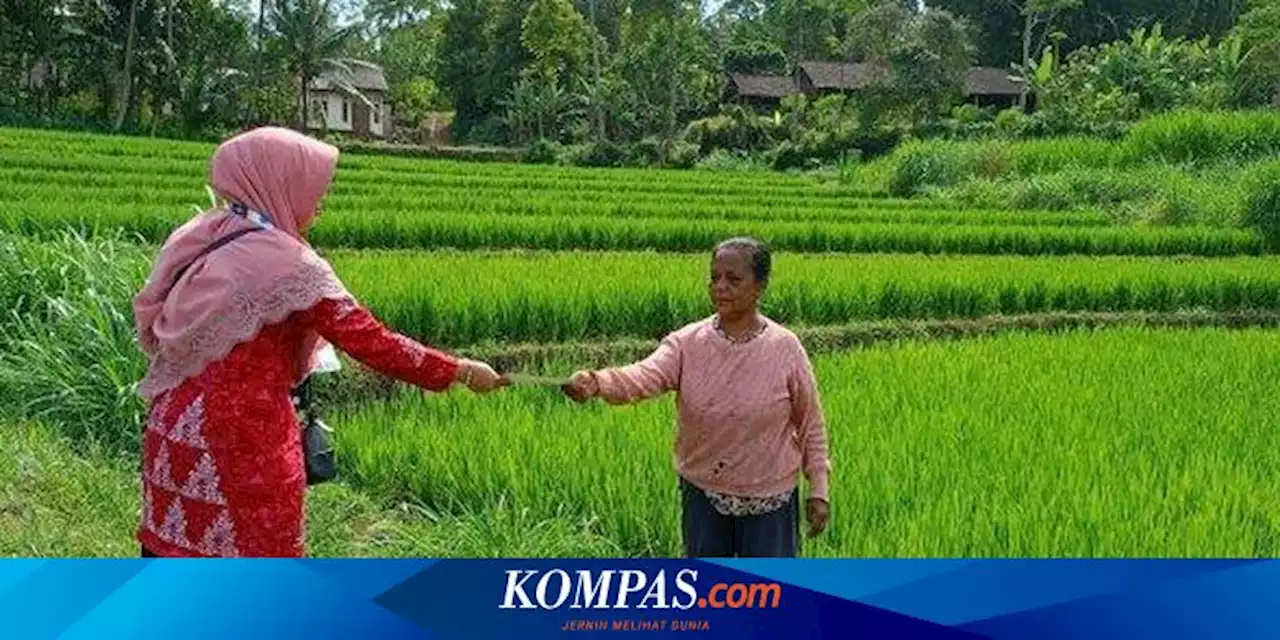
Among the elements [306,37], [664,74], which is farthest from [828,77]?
[306,37]

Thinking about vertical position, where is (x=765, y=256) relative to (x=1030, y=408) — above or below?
above

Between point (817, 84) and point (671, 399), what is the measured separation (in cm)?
3664

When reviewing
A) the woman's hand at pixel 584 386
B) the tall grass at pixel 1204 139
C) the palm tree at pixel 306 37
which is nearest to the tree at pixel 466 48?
A: the palm tree at pixel 306 37

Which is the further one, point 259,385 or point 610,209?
point 610,209

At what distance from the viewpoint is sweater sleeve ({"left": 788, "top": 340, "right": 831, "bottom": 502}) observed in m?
2.80

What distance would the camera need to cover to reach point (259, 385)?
2.53m

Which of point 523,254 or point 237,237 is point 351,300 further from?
point 523,254

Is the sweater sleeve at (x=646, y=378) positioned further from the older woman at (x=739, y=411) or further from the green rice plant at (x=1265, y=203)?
the green rice plant at (x=1265, y=203)

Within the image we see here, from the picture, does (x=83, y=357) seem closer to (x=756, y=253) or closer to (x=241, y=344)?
(x=241, y=344)

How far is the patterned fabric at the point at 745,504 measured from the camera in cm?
283

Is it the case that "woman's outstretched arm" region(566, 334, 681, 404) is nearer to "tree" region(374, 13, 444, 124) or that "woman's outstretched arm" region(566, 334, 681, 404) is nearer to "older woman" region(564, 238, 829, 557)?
"older woman" region(564, 238, 829, 557)

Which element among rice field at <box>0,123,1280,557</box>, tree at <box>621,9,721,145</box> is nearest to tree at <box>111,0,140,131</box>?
tree at <box>621,9,721,145</box>

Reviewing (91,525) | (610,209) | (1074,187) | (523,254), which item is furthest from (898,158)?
(91,525)

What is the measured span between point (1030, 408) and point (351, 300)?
3611mm
